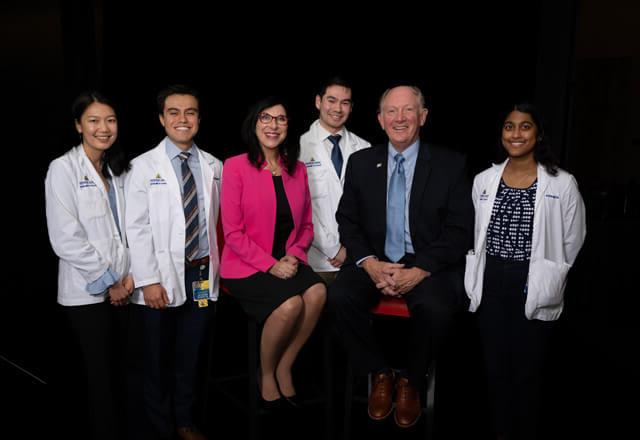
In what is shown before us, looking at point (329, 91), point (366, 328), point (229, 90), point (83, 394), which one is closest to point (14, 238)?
point (83, 394)

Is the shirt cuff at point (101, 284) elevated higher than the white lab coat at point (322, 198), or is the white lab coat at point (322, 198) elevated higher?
the white lab coat at point (322, 198)

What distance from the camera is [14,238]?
388 cm

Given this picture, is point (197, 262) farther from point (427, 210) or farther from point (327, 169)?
point (427, 210)

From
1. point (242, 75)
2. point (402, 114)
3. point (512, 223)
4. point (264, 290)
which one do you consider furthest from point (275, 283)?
point (242, 75)

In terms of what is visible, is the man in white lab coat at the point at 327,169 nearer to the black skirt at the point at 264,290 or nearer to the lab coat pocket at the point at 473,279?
the black skirt at the point at 264,290

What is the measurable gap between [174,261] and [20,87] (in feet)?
7.27

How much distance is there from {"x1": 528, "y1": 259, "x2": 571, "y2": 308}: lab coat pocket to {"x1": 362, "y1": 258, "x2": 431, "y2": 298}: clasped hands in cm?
42

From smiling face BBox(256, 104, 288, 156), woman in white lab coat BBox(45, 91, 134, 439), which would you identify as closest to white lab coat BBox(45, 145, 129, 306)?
woman in white lab coat BBox(45, 91, 134, 439)

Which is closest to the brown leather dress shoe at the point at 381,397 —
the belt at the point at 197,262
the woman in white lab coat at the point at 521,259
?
the woman in white lab coat at the point at 521,259

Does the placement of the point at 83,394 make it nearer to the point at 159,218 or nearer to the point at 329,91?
the point at 159,218

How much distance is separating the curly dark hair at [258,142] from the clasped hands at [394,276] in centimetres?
58

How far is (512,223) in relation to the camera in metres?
2.35

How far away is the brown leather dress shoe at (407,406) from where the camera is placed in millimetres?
2295

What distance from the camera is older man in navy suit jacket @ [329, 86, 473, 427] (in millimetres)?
Result: 2289
